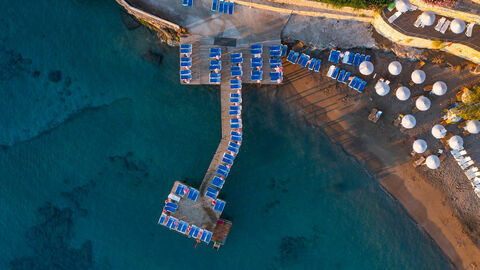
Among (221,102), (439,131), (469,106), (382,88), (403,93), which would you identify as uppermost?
(469,106)

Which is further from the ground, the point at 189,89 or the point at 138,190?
the point at 189,89

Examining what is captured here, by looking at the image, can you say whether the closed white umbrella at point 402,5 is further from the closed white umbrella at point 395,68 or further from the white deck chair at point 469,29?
the white deck chair at point 469,29

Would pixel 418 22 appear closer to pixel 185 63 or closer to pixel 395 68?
pixel 395 68

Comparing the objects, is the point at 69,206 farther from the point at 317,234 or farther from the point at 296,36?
the point at 296,36

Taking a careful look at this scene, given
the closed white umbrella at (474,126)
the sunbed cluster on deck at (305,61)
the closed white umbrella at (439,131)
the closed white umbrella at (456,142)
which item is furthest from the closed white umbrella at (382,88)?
the closed white umbrella at (474,126)

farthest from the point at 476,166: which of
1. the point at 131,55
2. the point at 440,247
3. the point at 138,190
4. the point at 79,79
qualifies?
the point at 79,79

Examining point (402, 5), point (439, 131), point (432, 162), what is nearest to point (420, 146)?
point (432, 162)
